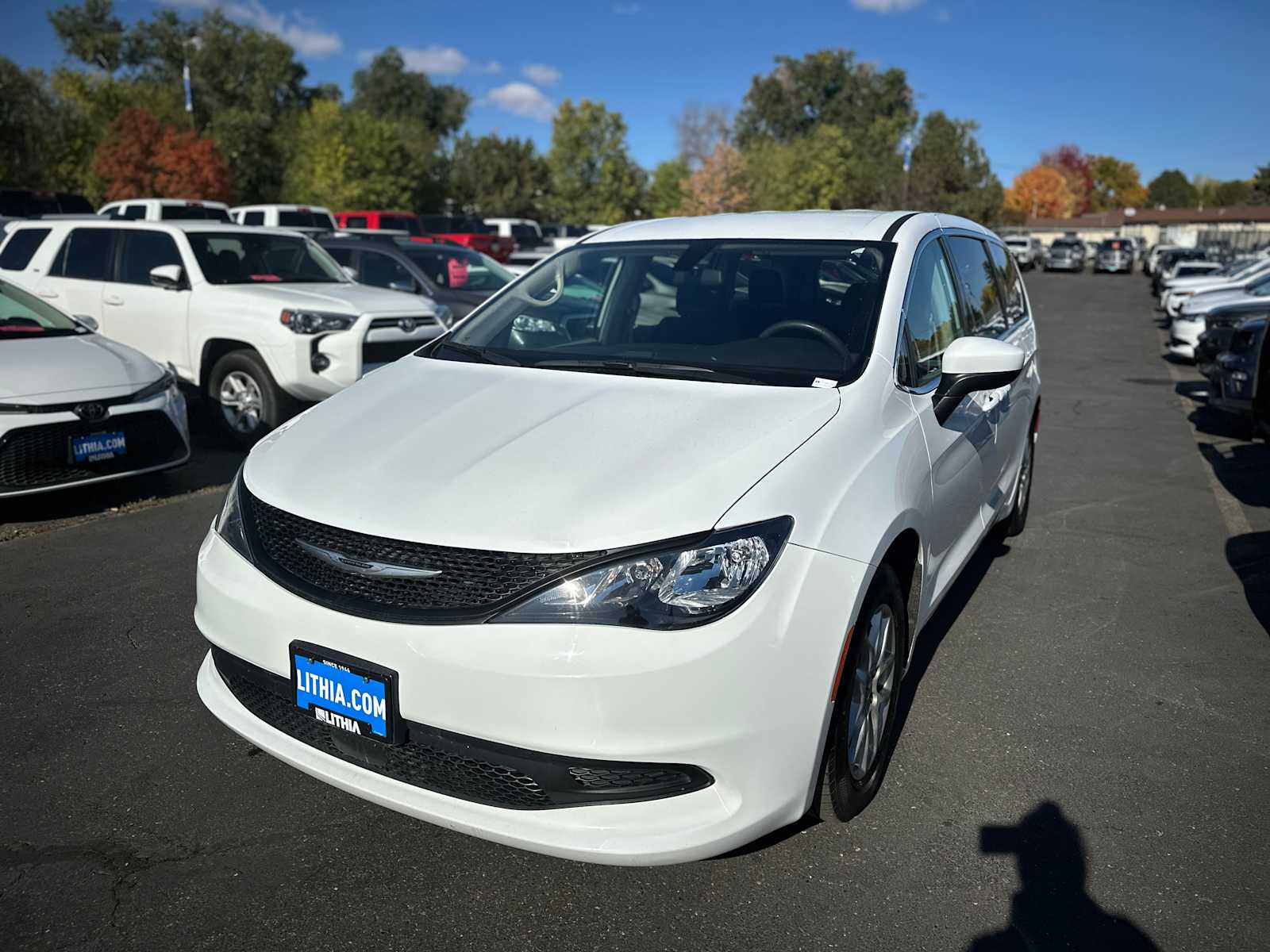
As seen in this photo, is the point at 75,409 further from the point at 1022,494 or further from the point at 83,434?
the point at 1022,494

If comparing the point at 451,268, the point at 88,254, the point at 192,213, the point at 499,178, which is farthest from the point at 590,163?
the point at 88,254

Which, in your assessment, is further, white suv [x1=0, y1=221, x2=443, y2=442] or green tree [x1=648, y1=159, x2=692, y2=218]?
green tree [x1=648, y1=159, x2=692, y2=218]

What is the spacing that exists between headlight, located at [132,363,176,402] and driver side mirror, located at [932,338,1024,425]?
4823 millimetres

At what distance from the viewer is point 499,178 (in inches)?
2648

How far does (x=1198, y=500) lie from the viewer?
7.20m

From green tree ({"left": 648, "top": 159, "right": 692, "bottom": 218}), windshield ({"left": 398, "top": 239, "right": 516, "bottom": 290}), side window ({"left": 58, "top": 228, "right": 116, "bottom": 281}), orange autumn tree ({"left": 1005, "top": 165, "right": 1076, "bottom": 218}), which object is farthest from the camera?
orange autumn tree ({"left": 1005, "top": 165, "right": 1076, "bottom": 218})

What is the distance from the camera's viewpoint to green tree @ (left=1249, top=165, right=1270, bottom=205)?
106481 mm

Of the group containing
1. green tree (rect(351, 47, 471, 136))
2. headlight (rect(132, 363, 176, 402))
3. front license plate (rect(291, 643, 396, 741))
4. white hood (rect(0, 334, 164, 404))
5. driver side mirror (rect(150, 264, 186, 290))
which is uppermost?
green tree (rect(351, 47, 471, 136))

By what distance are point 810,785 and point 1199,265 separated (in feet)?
89.7

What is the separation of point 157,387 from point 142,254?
316 centimetres

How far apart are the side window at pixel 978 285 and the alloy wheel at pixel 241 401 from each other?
564 centimetres

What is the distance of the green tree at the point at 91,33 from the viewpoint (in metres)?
75.6

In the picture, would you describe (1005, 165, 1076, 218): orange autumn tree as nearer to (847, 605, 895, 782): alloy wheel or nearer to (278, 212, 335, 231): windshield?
(278, 212, 335, 231): windshield

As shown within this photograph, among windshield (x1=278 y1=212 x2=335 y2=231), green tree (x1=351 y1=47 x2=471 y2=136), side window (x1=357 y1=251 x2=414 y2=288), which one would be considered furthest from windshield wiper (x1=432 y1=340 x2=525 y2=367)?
green tree (x1=351 y1=47 x2=471 y2=136)
